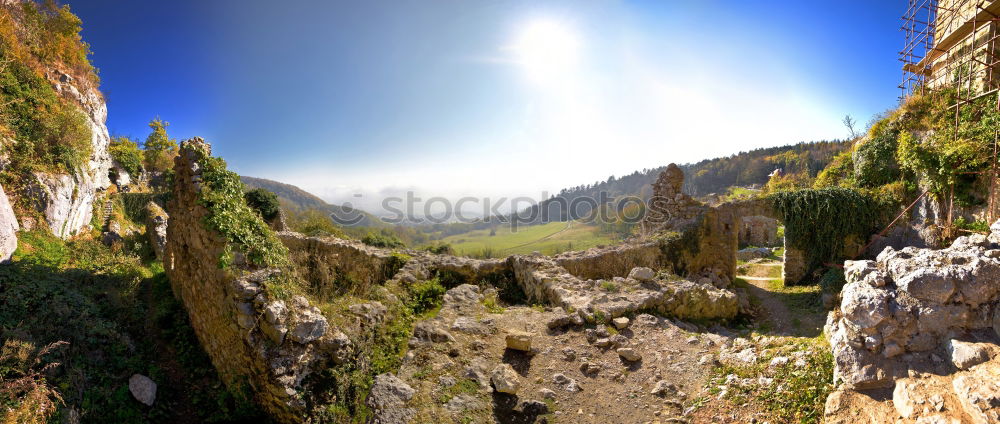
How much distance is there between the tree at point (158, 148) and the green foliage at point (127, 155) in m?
2.04

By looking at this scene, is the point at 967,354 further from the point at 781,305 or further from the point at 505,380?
the point at 781,305

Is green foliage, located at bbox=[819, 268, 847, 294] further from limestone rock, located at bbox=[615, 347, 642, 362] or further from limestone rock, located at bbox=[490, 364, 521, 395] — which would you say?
limestone rock, located at bbox=[490, 364, 521, 395]

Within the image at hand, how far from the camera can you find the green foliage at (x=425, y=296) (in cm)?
804

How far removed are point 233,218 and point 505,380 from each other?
16.0 feet

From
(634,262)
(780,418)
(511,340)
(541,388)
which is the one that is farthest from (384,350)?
(634,262)

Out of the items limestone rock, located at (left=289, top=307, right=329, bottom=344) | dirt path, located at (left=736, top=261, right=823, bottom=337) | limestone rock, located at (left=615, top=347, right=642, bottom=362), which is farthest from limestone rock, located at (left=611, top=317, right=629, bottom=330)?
limestone rock, located at (left=289, top=307, right=329, bottom=344)

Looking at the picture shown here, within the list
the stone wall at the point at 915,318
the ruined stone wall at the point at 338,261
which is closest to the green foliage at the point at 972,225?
the stone wall at the point at 915,318

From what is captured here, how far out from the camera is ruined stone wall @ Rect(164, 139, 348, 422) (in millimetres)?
4707

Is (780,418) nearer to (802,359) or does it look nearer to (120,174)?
(802,359)

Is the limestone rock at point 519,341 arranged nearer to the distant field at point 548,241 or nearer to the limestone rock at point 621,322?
the limestone rock at point 621,322

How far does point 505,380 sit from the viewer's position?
199 inches

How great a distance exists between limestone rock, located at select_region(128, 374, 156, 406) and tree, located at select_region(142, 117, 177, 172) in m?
24.6

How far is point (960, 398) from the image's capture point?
3166 mm

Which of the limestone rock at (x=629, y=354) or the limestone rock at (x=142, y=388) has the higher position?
the limestone rock at (x=629, y=354)
